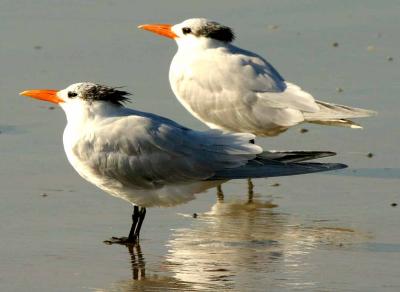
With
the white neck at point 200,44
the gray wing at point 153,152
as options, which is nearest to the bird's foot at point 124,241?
the gray wing at point 153,152

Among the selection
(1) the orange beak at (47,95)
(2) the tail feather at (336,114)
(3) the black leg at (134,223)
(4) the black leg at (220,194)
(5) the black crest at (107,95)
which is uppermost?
(5) the black crest at (107,95)

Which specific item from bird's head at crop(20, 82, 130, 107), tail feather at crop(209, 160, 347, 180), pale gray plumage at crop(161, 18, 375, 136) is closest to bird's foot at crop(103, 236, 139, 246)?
tail feather at crop(209, 160, 347, 180)

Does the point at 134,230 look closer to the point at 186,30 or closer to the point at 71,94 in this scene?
the point at 71,94

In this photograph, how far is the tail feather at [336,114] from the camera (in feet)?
31.0

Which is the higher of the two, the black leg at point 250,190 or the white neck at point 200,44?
the white neck at point 200,44

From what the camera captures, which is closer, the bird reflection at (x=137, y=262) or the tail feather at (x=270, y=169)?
the bird reflection at (x=137, y=262)

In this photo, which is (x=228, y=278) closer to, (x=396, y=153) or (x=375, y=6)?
(x=396, y=153)

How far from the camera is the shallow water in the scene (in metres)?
7.22

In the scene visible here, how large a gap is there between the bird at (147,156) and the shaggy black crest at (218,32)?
2.10 m

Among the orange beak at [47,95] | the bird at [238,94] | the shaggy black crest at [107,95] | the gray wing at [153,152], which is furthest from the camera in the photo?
the bird at [238,94]

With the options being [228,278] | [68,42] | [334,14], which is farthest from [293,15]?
[228,278]

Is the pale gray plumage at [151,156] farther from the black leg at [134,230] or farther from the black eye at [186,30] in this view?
the black eye at [186,30]

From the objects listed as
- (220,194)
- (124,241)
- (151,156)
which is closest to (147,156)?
(151,156)

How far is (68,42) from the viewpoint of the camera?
39.4ft
